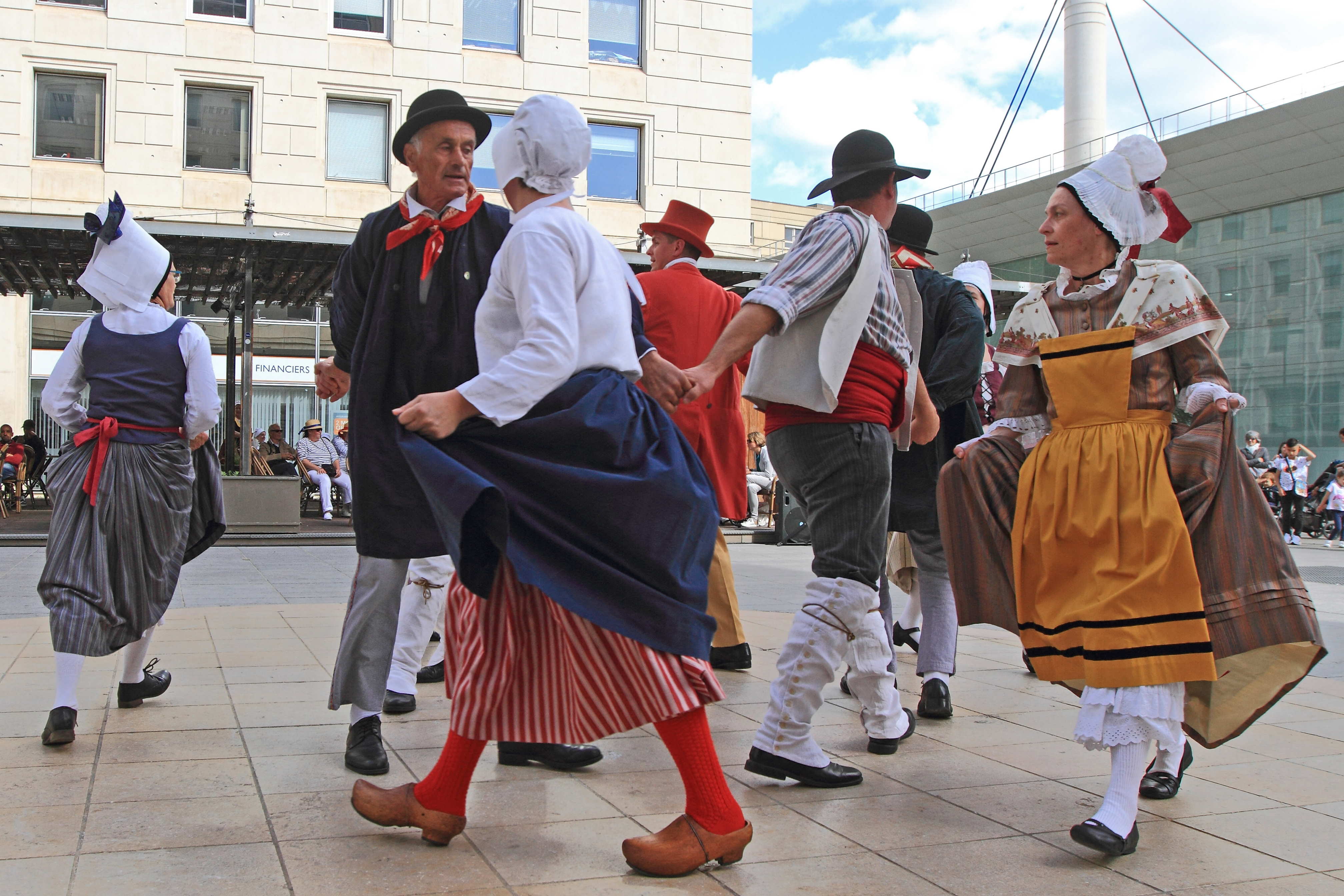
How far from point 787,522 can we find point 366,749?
1162 centimetres

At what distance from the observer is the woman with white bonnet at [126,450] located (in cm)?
412

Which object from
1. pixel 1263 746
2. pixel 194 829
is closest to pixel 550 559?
pixel 194 829

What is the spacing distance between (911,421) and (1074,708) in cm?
149

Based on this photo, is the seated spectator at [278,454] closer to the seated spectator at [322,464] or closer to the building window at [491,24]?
the seated spectator at [322,464]

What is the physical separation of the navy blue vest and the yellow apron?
3.03m

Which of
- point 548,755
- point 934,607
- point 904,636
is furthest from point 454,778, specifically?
point 904,636

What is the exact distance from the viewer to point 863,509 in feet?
11.3

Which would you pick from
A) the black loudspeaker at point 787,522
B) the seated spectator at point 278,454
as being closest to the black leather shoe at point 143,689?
the black loudspeaker at point 787,522

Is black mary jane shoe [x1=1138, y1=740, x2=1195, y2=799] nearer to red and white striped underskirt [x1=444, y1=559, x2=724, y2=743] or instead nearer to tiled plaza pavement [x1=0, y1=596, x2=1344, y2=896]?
tiled plaza pavement [x1=0, y1=596, x2=1344, y2=896]

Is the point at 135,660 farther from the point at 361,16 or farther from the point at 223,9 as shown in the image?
the point at 361,16

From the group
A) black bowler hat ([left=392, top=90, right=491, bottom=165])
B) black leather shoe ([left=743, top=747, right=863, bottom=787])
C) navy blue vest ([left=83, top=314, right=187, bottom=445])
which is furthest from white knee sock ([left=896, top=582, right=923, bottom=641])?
navy blue vest ([left=83, top=314, right=187, bottom=445])

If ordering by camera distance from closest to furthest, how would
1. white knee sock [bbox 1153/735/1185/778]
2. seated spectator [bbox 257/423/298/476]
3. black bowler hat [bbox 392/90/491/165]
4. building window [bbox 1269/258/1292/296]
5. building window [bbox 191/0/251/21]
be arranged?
white knee sock [bbox 1153/735/1185/778], black bowler hat [bbox 392/90/491/165], seated spectator [bbox 257/423/298/476], building window [bbox 191/0/251/21], building window [bbox 1269/258/1292/296]

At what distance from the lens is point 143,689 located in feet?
14.3

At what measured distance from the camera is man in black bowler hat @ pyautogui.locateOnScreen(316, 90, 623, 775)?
325 cm
